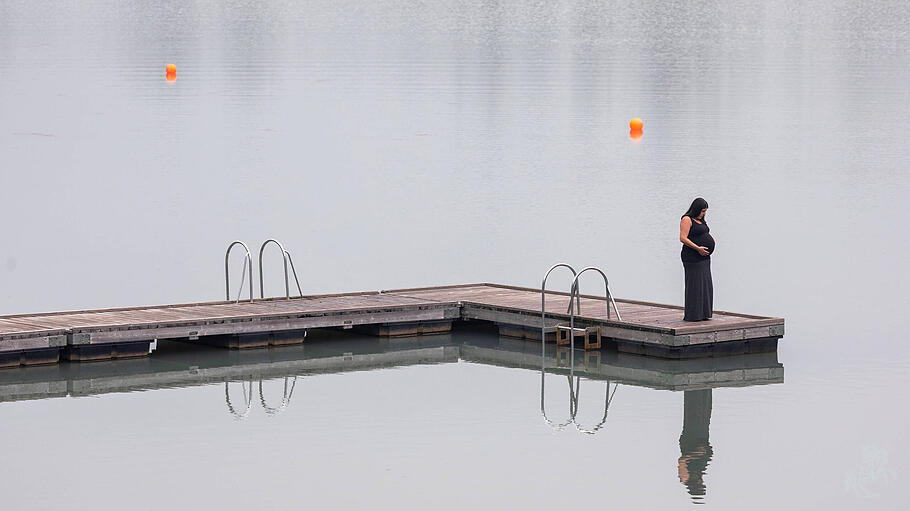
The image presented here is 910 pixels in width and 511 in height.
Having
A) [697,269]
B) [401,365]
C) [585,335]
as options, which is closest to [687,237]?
[697,269]

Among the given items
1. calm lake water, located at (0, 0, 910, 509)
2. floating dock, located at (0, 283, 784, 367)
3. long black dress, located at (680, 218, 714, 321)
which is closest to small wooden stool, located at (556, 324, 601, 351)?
A: floating dock, located at (0, 283, 784, 367)

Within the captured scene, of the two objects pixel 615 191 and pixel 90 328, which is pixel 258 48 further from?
pixel 90 328

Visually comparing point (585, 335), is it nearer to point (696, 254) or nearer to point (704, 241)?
point (696, 254)

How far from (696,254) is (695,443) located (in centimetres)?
367

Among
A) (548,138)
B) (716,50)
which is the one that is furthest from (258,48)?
(548,138)

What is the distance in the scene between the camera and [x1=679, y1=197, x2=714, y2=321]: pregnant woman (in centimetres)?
1969

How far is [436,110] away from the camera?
56.0 meters

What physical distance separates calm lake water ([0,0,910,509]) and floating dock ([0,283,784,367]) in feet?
0.87

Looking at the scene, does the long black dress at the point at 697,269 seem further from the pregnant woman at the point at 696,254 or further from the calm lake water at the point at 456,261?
the calm lake water at the point at 456,261

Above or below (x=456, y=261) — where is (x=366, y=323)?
below

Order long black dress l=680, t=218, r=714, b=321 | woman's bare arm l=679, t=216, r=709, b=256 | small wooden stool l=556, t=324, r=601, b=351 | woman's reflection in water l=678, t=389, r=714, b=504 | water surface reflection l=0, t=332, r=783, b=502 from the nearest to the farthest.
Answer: woman's reflection in water l=678, t=389, r=714, b=504 → water surface reflection l=0, t=332, r=783, b=502 → woman's bare arm l=679, t=216, r=709, b=256 → long black dress l=680, t=218, r=714, b=321 → small wooden stool l=556, t=324, r=601, b=351

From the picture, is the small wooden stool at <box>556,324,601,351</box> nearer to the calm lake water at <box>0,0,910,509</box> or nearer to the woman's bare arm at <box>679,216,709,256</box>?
the calm lake water at <box>0,0,910,509</box>

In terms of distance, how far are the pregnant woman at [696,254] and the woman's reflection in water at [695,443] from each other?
1.53m

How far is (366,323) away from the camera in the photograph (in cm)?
2117
